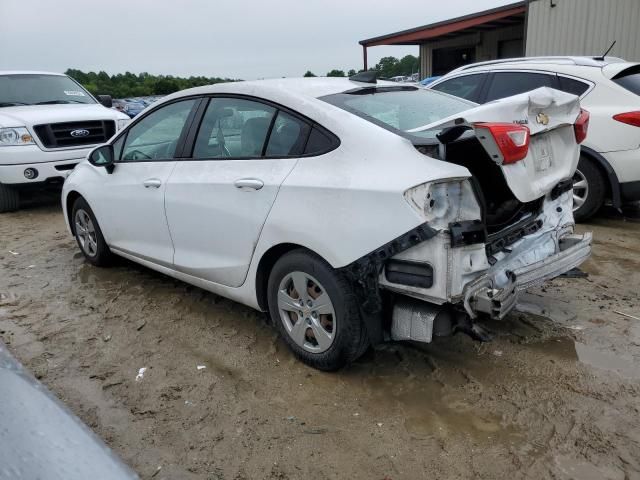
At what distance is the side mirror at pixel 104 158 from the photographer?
459 centimetres

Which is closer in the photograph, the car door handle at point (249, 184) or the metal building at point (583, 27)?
the car door handle at point (249, 184)

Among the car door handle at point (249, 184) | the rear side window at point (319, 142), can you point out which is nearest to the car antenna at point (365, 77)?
the rear side window at point (319, 142)

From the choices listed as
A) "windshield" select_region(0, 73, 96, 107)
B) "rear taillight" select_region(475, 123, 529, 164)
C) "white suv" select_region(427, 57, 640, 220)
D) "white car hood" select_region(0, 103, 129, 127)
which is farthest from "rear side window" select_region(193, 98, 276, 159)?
"windshield" select_region(0, 73, 96, 107)

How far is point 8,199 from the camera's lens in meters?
7.86

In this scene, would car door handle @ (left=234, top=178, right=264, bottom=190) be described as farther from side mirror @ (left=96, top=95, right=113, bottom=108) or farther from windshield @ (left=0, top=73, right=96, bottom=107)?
side mirror @ (left=96, top=95, right=113, bottom=108)

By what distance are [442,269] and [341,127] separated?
94 cm

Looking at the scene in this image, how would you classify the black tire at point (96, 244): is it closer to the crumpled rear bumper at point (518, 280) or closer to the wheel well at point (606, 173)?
the crumpled rear bumper at point (518, 280)

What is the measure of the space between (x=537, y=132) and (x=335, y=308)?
4.78 ft

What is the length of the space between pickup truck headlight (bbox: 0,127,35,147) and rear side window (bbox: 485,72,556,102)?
6.01 m

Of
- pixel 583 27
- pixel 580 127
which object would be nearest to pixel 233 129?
pixel 580 127

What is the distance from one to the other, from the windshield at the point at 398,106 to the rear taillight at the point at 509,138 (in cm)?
33

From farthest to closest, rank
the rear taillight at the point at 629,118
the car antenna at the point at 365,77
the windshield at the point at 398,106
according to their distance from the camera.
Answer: the rear taillight at the point at 629,118 → the car antenna at the point at 365,77 → the windshield at the point at 398,106

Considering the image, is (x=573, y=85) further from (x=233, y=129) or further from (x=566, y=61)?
(x=233, y=129)

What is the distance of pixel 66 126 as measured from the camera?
26.1 ft
